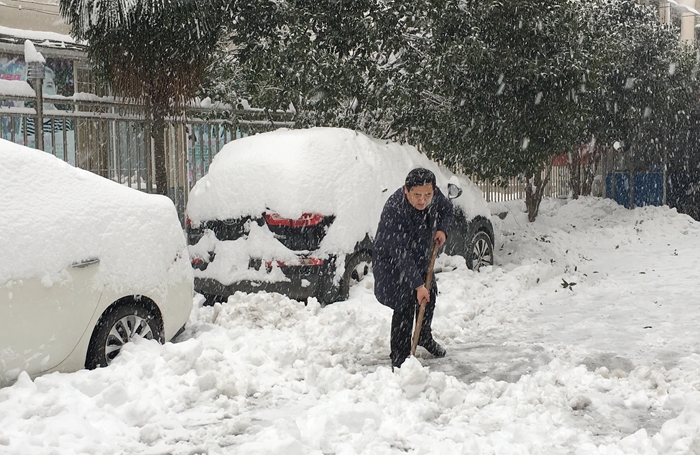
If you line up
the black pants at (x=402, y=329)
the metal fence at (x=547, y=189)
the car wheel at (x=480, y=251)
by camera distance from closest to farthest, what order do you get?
the black pants at (x=402, y=329)
the car wheel at (x=480, y=251)
the metal fence at (x=547, y=189)

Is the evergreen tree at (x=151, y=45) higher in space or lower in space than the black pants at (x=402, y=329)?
higher

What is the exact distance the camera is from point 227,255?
305 inches

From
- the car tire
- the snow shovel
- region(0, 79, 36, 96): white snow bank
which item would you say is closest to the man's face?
the snow shovel

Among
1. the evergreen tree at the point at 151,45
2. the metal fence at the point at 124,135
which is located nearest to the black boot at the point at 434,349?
the evergreen tree at the point at 151,45

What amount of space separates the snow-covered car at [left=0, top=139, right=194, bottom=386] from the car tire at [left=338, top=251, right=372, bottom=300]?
74.8 inches

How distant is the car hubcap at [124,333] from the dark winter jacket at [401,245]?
1.73 m

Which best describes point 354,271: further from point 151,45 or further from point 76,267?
point 151,45

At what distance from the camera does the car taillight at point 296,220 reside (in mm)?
7418

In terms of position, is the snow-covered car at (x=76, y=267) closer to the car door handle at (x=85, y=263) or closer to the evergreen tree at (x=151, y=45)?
the car door handle at (x=85, y=263)

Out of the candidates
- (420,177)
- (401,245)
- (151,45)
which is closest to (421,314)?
(401,245)

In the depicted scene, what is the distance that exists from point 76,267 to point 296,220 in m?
2.57

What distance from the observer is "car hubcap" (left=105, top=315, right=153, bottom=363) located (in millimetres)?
5590

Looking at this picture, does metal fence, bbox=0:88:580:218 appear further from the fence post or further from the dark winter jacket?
the dark winter jacket

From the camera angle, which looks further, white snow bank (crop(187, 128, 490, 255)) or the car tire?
the car tire
